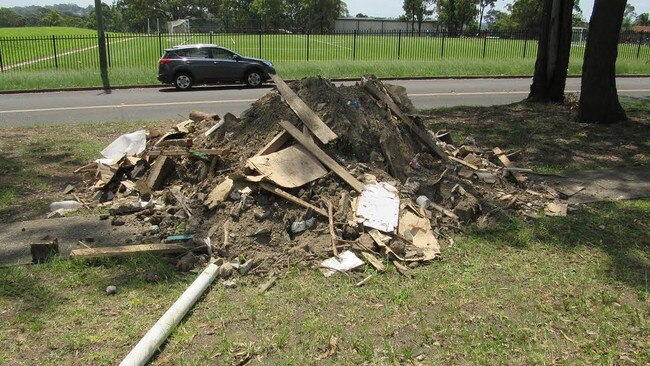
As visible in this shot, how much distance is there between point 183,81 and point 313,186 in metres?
14.4

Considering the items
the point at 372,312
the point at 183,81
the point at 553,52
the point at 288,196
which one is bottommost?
the point at 372,312

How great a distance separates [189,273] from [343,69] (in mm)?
19733

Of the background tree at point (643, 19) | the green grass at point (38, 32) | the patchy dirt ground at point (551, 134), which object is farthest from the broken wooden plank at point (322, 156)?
the background tree at point (643, 19)

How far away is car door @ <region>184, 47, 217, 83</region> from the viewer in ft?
60.4

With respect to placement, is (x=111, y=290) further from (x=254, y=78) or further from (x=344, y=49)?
(x=344, y=49)

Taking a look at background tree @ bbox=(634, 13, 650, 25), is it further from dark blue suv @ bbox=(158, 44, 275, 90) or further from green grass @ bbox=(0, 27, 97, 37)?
dark blue suv @ bbox=(158, 44, 275, 90)

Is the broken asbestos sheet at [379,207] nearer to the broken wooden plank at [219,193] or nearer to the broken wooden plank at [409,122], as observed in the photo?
the broken wooden plank at [219,193]

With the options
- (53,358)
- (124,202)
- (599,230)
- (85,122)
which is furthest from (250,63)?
(53,358)

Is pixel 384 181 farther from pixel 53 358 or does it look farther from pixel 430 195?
pixel 53 358

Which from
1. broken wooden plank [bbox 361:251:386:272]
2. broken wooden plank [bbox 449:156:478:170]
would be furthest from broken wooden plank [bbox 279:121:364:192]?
broken wooden plank [bbox 449:156:478:170]

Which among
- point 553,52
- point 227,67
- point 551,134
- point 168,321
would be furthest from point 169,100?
point 168,321

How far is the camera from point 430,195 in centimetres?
593

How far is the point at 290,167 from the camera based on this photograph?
550cm

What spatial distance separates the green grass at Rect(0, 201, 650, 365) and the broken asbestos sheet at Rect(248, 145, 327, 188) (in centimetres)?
111
